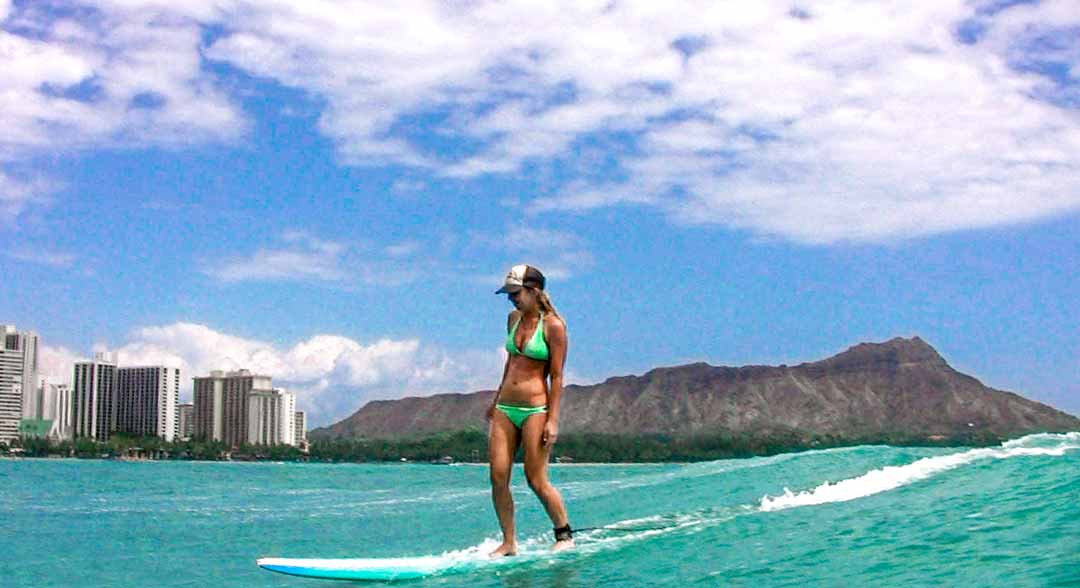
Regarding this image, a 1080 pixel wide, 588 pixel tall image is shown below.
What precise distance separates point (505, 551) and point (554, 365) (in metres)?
1.58

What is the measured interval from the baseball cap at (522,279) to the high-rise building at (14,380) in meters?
179

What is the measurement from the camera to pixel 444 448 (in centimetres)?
14962

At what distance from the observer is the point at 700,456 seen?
115 metres

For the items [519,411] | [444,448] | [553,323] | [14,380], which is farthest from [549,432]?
[14,380]

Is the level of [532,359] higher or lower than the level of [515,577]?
higher

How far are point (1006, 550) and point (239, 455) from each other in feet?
559

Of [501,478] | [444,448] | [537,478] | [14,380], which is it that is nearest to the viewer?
[501,478]

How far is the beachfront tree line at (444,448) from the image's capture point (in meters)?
119

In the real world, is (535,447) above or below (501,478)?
above

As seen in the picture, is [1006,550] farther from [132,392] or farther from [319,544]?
[132,392]

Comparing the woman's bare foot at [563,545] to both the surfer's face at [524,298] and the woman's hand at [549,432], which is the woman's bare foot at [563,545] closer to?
the woman's hand at [549,432]

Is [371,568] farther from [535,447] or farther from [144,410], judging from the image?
[144,410]

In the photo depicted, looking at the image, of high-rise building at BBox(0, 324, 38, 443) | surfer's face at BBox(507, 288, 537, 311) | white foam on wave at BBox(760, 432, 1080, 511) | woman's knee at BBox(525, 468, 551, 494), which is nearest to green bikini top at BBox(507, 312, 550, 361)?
surfer's face at BBox(507, 288, 537, 311)

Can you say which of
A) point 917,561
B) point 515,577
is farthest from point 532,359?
point 917,561
